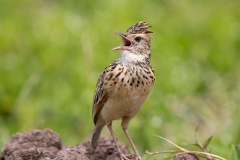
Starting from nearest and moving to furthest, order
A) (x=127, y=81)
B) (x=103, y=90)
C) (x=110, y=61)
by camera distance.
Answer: (x=127, y=81) < (x=103, y=90) < (x=110, y=61)

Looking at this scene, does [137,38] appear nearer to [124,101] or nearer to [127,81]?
[127,81]

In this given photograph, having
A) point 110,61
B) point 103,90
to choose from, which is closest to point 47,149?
point 103,90

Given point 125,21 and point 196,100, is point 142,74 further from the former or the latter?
point 125,21

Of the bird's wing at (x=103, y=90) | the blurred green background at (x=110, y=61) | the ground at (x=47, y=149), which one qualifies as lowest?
the ground at (x=47, y=149)

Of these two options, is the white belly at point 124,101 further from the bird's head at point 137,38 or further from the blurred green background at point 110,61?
the blurred green background at point 110,61

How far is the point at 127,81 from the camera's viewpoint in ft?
23.7

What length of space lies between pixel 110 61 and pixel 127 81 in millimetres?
3510

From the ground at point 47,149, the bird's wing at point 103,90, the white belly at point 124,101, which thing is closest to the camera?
the ground at point 47,149

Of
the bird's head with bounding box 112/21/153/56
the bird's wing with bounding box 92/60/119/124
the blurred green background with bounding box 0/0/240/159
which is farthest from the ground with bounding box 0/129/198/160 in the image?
the blurred green background with bounding box 0/0/240/159

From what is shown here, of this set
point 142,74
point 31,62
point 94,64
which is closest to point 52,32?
point 31,62

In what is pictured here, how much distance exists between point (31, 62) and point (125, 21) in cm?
183

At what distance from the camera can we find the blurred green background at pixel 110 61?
962cm

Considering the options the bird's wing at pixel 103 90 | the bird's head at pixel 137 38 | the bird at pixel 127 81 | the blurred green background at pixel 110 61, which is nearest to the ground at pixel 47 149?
the bird at pixel 127 81

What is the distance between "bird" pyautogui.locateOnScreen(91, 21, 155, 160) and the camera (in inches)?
285
